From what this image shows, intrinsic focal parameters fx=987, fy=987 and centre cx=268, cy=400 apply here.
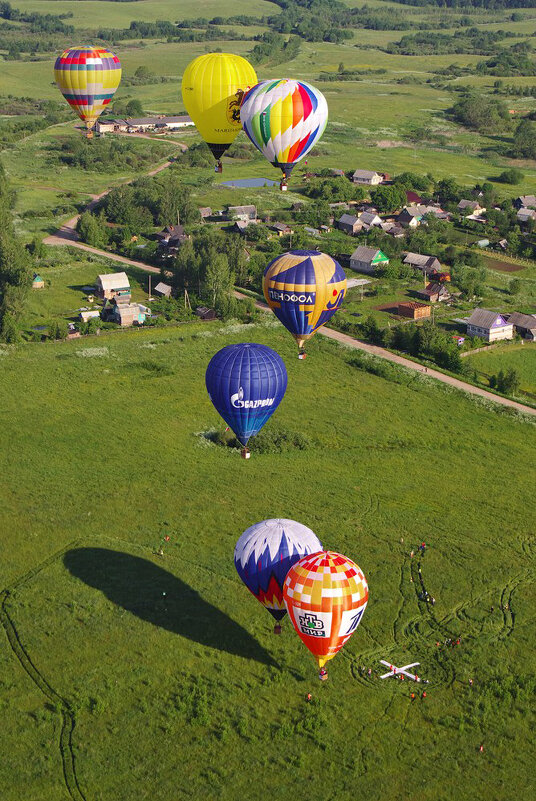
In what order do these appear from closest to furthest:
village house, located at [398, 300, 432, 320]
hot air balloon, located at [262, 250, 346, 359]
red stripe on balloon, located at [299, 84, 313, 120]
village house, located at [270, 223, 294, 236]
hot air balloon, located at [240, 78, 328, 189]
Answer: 1. hot air balloon, located at [262, 250, 346, 359]
2. hot air balloon, located at [240, 78, 328, 189]
3. red stripe on balloon, located at [299, 84, 313, 120]
4. village house, located at [398, 300, 432, 320]
5. village house, located at [270, 223, 294, 236]

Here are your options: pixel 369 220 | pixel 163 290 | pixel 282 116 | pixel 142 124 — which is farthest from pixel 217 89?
pixel 142 124

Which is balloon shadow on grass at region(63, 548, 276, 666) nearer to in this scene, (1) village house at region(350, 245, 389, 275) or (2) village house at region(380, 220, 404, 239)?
(1) village house at region(350, 245, 389, 275)

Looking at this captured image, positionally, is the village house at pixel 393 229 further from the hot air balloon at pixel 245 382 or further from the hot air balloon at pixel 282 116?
the hot air balloon at pixel 245 382

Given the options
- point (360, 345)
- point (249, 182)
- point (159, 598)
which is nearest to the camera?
point (159, 598)

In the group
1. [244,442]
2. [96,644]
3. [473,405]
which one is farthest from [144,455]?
[473,405]

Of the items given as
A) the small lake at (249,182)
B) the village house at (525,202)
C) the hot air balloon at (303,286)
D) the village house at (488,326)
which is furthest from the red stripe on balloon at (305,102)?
the small lake at (249,182)

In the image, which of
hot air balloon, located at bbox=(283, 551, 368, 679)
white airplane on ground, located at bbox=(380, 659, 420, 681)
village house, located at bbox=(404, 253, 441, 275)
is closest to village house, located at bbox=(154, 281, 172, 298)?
village house, located at bbox=(404, 253, 441, 275)

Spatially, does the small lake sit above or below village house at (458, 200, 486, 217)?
below

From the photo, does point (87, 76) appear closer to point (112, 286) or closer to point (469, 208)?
point (112, 286)
